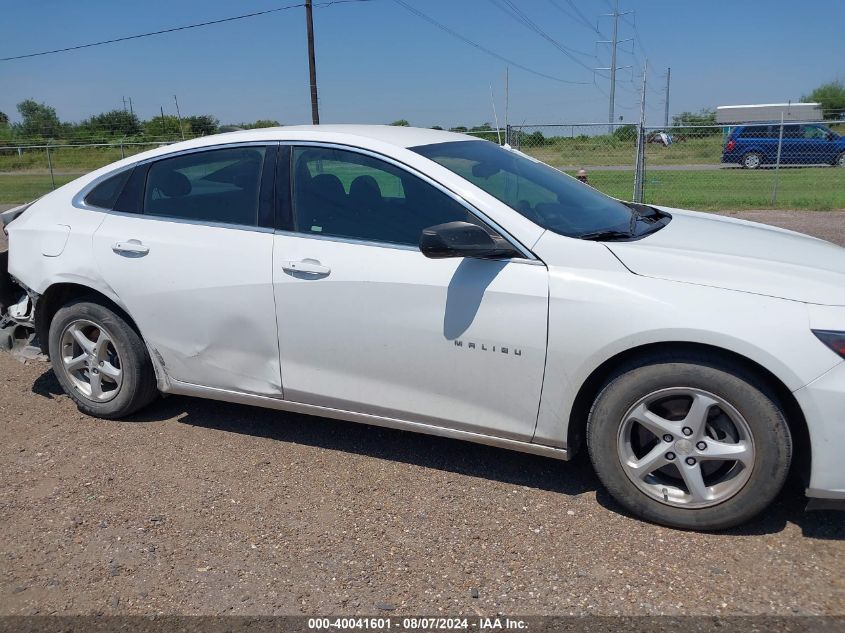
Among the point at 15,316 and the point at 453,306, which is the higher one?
the point at 453,306

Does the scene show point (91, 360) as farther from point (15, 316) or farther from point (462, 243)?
point (462, 243)

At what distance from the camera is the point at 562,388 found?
10.5 ft

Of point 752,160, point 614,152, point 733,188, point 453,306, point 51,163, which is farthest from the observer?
point 51,163

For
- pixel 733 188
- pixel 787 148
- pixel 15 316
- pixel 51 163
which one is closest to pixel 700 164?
pixel 787 148

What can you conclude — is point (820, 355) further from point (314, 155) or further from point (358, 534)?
point (314, 155)

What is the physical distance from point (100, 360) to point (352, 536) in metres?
2.06

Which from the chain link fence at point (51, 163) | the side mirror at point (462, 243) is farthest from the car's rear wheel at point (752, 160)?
the side mirror at point (462, 243)

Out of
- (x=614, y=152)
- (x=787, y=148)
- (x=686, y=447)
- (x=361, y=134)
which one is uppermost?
(x=361, y=134)

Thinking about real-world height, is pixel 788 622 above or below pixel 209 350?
below

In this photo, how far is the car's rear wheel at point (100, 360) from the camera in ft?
13.9

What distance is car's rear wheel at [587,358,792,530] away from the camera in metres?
2.92

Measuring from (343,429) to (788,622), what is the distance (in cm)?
246

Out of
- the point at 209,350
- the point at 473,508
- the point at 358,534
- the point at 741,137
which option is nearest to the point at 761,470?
the point at 473,508

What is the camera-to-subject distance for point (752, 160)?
2311 cm
